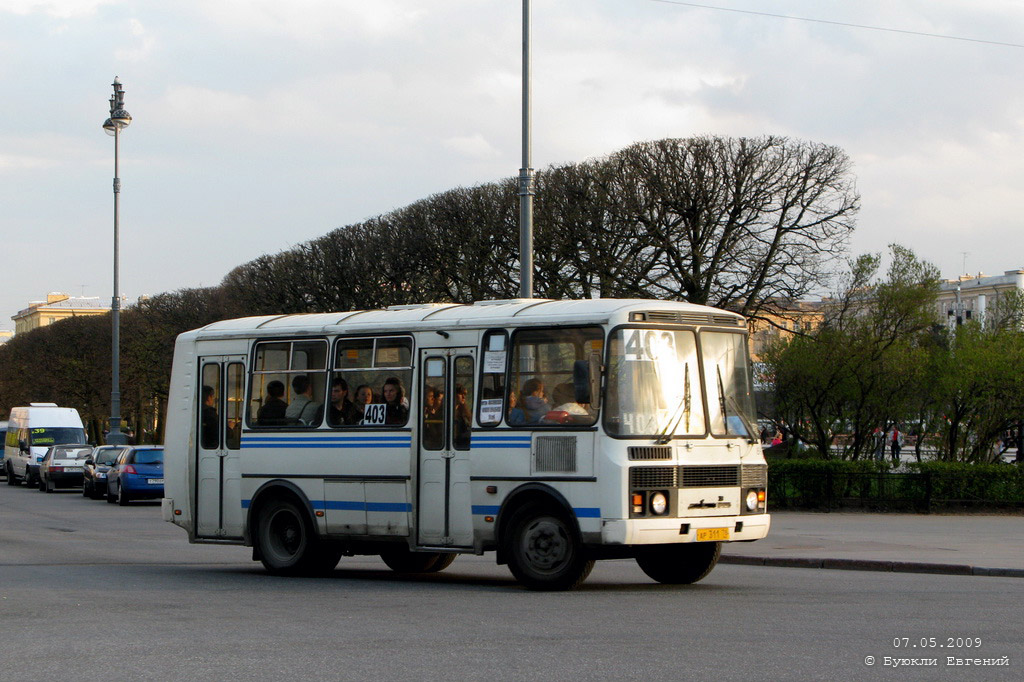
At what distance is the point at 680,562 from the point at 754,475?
1.33 m

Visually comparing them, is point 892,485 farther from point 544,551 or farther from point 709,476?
point 544,551

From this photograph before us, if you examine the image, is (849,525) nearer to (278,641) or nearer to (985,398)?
(985,398)

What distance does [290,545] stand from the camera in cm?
1578

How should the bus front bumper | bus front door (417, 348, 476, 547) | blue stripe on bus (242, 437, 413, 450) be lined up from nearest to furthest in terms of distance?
the bus front bumper, bus front door (417, 348, 476, 547), blue stripe on bus (242, 437, 413, 450)

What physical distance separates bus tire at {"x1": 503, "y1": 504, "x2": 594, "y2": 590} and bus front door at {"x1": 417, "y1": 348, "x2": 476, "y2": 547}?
623 millimetres

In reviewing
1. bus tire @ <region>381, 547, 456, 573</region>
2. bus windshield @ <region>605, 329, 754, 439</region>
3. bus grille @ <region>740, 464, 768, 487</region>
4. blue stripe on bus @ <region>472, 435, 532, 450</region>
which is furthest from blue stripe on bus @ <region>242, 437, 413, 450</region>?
bus grille @ <region>740, 464, 768, 487</region>

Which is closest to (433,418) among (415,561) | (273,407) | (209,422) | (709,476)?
(273,407)

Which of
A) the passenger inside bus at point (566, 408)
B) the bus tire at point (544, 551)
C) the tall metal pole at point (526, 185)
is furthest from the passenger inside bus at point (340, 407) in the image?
the tall metal pole at point (526, 185)

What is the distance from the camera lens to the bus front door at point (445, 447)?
555 inches

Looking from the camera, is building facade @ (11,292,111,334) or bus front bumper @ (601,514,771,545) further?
building facade @ (11,292,111,334)

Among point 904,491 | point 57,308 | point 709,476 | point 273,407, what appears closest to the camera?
point 709,476

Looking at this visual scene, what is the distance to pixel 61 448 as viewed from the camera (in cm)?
4634

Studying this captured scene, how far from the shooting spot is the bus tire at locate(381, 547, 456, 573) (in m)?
16.5

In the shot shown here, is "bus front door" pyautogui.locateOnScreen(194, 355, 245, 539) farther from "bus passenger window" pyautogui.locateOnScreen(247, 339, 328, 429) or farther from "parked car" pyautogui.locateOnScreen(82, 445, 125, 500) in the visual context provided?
"parked car" pyautogui.locateOnScreen(82, 445, 125, 500)
